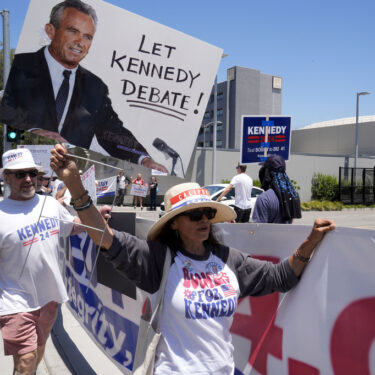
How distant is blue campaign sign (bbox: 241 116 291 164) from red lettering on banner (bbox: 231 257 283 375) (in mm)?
4902

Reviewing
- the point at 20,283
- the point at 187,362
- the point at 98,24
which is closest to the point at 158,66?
the point at 98,24

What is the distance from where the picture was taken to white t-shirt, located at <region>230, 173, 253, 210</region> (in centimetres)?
909

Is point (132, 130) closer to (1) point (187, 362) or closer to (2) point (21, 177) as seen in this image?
(2) point (21, 177)

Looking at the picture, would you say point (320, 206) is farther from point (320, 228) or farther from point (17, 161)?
point (320, 228)

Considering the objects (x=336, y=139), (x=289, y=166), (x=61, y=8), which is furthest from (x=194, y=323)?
(x=336, y=139)

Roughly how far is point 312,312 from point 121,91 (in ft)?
7.17

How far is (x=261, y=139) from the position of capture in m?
7.27

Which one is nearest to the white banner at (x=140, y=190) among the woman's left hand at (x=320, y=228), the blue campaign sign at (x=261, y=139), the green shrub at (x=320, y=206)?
the woman's left hand at (x=320, y=228)

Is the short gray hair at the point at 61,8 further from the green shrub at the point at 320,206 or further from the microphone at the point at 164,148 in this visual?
the green shrub at the point at 320,206

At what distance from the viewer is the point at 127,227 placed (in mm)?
3471

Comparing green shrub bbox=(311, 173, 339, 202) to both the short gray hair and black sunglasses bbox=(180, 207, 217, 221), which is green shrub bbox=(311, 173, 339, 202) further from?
black sunglasses bbox=(180, 207, 217, 221)

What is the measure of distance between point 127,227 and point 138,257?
1.41 meters

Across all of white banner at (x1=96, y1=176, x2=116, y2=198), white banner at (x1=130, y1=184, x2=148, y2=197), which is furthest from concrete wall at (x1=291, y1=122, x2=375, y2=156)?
white banner at (x1=96, y1=176, x2=116, y2=198)

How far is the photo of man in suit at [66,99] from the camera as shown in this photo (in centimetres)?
327
